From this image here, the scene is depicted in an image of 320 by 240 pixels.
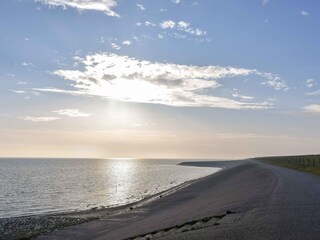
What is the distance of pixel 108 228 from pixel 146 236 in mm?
9770

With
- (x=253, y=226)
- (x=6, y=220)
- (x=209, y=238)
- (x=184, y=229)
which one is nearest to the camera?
(x=209, y=238)

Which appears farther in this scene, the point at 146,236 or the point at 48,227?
the point at 48,227

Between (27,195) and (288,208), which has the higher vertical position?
(288,208)

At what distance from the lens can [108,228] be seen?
28.6 metres

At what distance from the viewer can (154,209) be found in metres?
37.8

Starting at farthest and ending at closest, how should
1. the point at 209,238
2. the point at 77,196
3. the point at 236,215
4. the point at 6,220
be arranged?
the point at 77,196, the point at 6,220, the point at 236,215, the point at 209,238

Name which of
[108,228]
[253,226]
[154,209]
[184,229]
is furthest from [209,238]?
[154,209]

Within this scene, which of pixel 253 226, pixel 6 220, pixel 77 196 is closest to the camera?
pixel 253 226

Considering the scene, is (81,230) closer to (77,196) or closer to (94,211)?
(94,211)

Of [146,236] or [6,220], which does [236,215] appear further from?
[6,220]

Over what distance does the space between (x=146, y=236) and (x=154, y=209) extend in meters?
18.5

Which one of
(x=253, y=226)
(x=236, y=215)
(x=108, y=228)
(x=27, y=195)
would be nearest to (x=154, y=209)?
(x=108, y=228)

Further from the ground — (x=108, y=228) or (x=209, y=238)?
(x=209, y=238)

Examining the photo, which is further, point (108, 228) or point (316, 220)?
point (108, 228)
